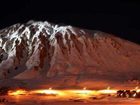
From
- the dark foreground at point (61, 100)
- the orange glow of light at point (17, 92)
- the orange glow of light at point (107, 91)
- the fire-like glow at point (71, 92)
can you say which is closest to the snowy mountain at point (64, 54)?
the orange glow of light at point (107, 91)

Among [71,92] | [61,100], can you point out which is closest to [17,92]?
[71,92]

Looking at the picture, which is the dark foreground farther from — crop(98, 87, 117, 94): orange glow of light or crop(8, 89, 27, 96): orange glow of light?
crop(98, 87, 117, 94): orange glow of light

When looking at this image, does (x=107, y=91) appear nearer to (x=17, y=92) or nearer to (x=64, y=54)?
(x=17, y=92)

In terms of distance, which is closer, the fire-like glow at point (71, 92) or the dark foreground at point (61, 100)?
the dark foreground at point (61, 100)

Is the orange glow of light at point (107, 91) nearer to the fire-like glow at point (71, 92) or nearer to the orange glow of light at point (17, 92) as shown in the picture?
the fire-like glow at point (71, 92)

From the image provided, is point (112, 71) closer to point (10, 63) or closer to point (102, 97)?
point (10, 63)

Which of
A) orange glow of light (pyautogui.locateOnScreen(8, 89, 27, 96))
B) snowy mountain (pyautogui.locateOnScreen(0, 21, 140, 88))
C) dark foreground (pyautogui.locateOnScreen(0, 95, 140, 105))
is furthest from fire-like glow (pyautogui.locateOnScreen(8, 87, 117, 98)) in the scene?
snowy mountain (pyautogui.locateOnScreen(0, 21, 140, 88))

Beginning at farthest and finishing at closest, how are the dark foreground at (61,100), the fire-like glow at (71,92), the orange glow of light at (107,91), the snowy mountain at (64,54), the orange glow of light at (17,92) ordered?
the snowy mountain at (64,54), the orange glow of light at (107,91), the orange glow of light at (17,92), the fire-like glow at (71,92), the dark foreground at (61,100)

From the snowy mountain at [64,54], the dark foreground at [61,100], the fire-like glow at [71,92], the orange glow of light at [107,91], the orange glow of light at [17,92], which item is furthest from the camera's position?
the snowy mountain at [64,54]

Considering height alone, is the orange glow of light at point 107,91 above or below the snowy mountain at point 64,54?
below
